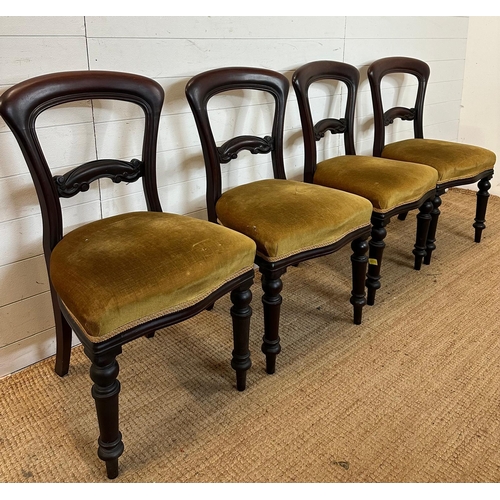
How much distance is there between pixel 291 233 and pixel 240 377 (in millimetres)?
451

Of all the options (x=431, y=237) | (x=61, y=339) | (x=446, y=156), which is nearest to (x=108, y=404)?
(x=61, y=339)

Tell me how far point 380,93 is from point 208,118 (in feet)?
3.22

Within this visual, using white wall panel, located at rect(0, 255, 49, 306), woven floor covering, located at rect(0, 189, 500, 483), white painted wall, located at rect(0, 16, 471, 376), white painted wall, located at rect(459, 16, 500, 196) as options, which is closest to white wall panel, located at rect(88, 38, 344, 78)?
white painted wall, located at rect(0, 16, 471, 376)

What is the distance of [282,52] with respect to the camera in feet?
6.59

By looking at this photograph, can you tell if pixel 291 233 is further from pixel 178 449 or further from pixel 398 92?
pixel 398 92

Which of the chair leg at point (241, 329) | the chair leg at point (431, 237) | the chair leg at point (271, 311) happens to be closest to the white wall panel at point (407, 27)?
the chair leg at point (431, 237)

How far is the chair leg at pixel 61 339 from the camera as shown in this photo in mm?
1437

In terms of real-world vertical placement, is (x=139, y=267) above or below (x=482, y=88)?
below

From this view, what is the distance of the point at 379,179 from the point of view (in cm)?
185

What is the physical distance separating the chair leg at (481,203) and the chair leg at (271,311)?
4.49 feet

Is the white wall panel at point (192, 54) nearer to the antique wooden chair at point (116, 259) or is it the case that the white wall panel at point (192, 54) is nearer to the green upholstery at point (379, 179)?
the antique wooden chair at point (116, 259)

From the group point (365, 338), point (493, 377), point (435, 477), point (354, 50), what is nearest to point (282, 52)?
point (354, 50)

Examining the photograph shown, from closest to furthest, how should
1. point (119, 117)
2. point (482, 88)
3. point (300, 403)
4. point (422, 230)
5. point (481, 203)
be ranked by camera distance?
point (300, 403) → point (119, 117) → point (422, 230) → point (481, 203) → point (482, 88)

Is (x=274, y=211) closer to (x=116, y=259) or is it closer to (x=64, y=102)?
(x=116, y=259)
